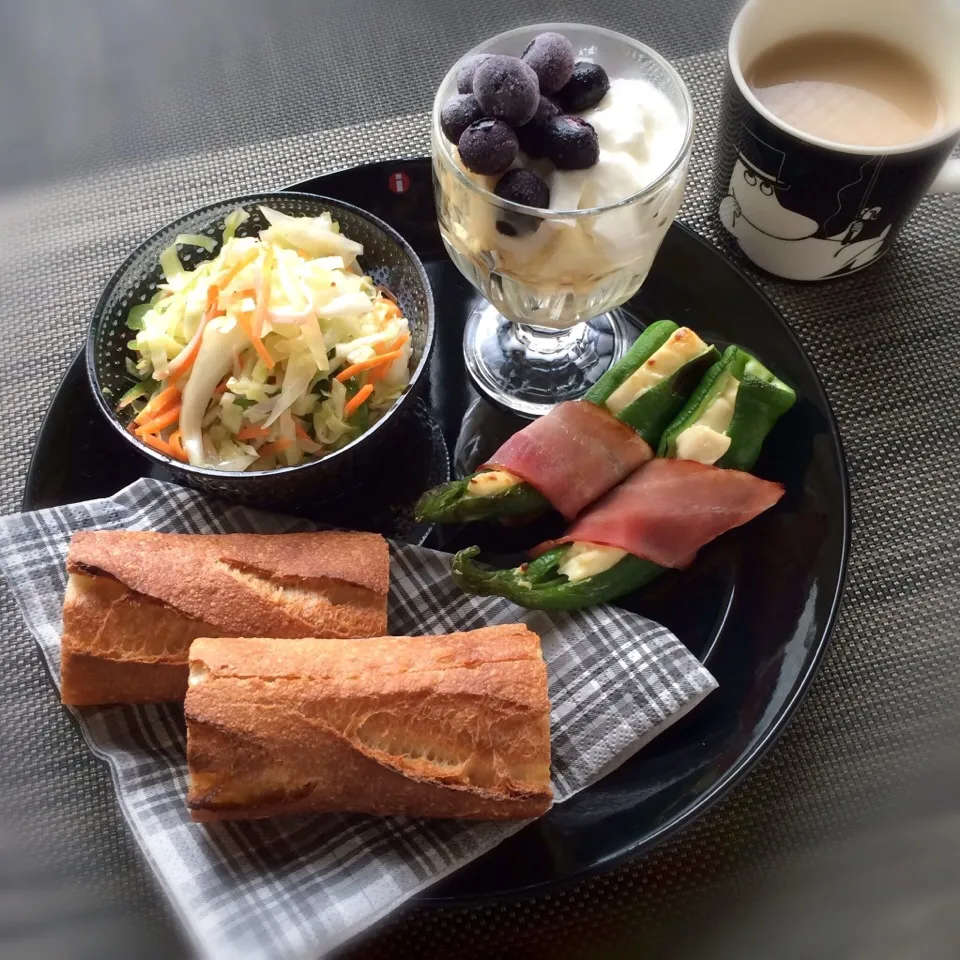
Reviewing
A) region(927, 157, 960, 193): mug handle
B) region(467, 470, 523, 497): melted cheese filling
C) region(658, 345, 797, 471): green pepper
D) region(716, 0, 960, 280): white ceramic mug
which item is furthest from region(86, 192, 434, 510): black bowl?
region(927, 157, 960, 193): mug handle

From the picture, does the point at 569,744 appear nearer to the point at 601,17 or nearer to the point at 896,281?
the point at 896,281

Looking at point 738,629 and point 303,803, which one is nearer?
point 303,803

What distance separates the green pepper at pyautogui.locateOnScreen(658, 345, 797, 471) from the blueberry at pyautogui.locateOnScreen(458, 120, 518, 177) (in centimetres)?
38

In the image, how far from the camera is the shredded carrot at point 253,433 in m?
1.06

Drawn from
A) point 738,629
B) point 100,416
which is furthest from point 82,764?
point 738,629

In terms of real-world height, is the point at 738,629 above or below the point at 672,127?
below

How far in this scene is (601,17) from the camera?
1646 mm

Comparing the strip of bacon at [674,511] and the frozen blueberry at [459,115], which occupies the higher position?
the frozen blueberry at [459,115]

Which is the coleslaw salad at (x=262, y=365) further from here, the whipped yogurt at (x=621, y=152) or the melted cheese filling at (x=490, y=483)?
the whipped yogurt at (x=621, y=152)

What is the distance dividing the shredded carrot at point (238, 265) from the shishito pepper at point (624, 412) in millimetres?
361

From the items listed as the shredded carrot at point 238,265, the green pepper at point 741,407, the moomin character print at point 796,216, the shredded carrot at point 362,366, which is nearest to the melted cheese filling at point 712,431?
the green pepper at point 741,407

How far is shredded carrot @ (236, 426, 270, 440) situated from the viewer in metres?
1.06

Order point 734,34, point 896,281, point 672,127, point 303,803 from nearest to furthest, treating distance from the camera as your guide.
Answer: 1. point 303,803
2. point 672,127
3. point 734,34
4. point 896,281

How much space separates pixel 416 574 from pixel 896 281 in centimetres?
85
